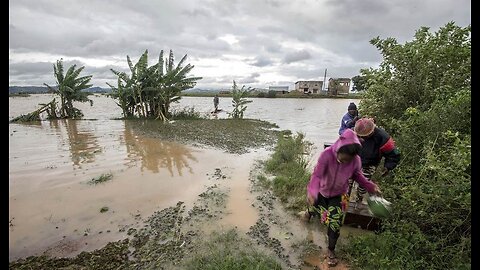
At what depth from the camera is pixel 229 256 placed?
3.50m

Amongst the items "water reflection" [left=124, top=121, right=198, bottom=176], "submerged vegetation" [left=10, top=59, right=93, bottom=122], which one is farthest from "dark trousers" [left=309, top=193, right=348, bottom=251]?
"submerged vegetation" [left=10, top=59, right=93, bottom=122]

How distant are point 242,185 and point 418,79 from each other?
16.0 feet

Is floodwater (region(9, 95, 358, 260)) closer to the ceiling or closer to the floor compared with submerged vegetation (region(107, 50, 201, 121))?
closer to the floor

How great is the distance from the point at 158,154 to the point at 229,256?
6483mm

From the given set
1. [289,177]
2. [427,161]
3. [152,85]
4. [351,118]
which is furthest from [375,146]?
[152,85]

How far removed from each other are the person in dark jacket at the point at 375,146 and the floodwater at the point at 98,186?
230 cm

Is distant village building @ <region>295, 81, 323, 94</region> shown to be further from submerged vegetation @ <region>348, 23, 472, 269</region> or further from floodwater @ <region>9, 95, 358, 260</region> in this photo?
submerged vegetation @ <region>348, 23, 472, 269</region>

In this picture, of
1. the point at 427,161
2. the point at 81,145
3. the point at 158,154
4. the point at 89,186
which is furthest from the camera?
the point at 81,145

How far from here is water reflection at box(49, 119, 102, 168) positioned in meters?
8.48

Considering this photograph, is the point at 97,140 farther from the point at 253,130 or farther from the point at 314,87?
Result: the point at 314,87

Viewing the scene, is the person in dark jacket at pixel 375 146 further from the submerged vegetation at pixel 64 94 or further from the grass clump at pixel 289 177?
the submerged vegetation at pixel 64 94

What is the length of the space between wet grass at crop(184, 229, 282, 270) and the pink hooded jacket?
1103 millimetres

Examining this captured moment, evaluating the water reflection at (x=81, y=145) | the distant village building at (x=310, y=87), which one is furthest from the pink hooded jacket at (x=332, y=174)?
the distant village building at (x=310, y=87)

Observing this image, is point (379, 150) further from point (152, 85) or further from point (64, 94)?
point (64, 94)
